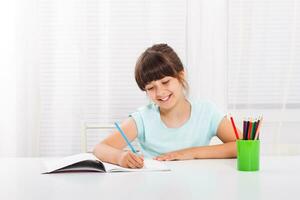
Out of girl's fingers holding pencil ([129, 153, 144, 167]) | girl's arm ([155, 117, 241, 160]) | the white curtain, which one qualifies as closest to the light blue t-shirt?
girl's arm ([155, 117, 241, 160])

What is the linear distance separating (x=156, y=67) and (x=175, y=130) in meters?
0.27

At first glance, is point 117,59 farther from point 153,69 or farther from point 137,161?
point 137,161

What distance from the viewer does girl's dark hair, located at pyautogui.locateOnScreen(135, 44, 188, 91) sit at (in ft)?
7.11

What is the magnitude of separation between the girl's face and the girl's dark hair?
2 cm

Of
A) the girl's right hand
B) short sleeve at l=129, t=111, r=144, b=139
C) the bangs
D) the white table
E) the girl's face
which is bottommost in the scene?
the white table

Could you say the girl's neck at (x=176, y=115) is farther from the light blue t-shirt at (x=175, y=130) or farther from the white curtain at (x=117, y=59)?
the white curtain at (x=117, y=59)

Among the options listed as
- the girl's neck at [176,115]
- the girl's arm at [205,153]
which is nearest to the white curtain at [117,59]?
the girl's neck at [176,115]

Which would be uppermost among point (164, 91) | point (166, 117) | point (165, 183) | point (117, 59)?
point (117, 59)

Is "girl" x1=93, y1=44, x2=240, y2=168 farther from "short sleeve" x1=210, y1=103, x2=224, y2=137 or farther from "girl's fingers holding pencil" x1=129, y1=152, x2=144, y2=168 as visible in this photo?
"girl's fingers holding pencil" x1=129, y1=152, x2=144, y2=168

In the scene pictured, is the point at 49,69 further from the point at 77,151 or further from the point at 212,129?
the point at 212,129

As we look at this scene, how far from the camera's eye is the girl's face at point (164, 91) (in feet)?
7.06

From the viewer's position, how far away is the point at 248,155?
167 centimetres

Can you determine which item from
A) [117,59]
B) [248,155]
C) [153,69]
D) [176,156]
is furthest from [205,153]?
[117,59]

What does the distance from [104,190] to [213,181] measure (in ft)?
1.00
